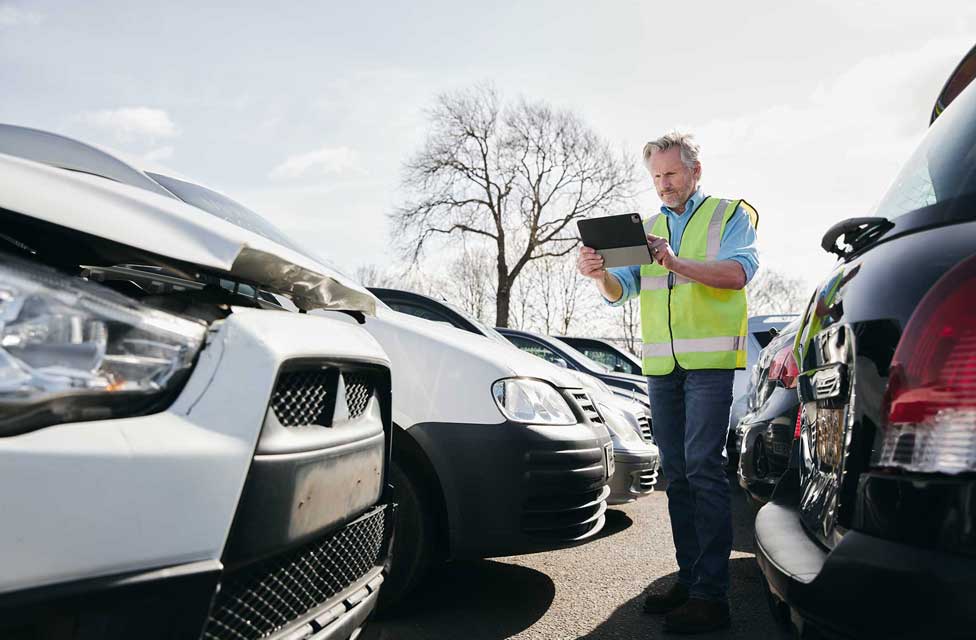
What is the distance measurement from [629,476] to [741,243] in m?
2.06

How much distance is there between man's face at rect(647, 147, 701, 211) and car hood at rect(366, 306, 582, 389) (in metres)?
0.95

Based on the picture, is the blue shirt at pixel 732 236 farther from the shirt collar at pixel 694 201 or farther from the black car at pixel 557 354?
the black car at pixel 557 354

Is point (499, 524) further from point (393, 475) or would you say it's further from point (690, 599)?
point (690, 599)

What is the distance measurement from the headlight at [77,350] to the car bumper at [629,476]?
3.67m

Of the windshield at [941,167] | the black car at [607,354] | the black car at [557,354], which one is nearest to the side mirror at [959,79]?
the windshield at [941,167]

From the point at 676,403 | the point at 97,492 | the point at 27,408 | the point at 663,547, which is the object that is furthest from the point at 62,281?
the point at 663,547

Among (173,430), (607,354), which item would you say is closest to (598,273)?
(173,430)

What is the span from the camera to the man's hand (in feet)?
10.5

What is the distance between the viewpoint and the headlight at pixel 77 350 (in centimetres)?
108

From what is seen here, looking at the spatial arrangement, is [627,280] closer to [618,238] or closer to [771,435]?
[618,238]

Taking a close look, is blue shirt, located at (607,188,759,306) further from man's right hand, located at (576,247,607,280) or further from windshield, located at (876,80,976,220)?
windshield, located at (876,80,976,220)

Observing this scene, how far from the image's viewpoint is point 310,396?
1609 millimetres

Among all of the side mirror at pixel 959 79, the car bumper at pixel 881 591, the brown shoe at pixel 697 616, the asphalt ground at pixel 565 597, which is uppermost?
the side mirror at pixel 959 79

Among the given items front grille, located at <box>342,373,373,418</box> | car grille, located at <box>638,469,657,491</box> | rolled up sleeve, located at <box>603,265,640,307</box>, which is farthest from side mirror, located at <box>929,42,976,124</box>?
car grille, located at <box>638,469,657,491</box>
